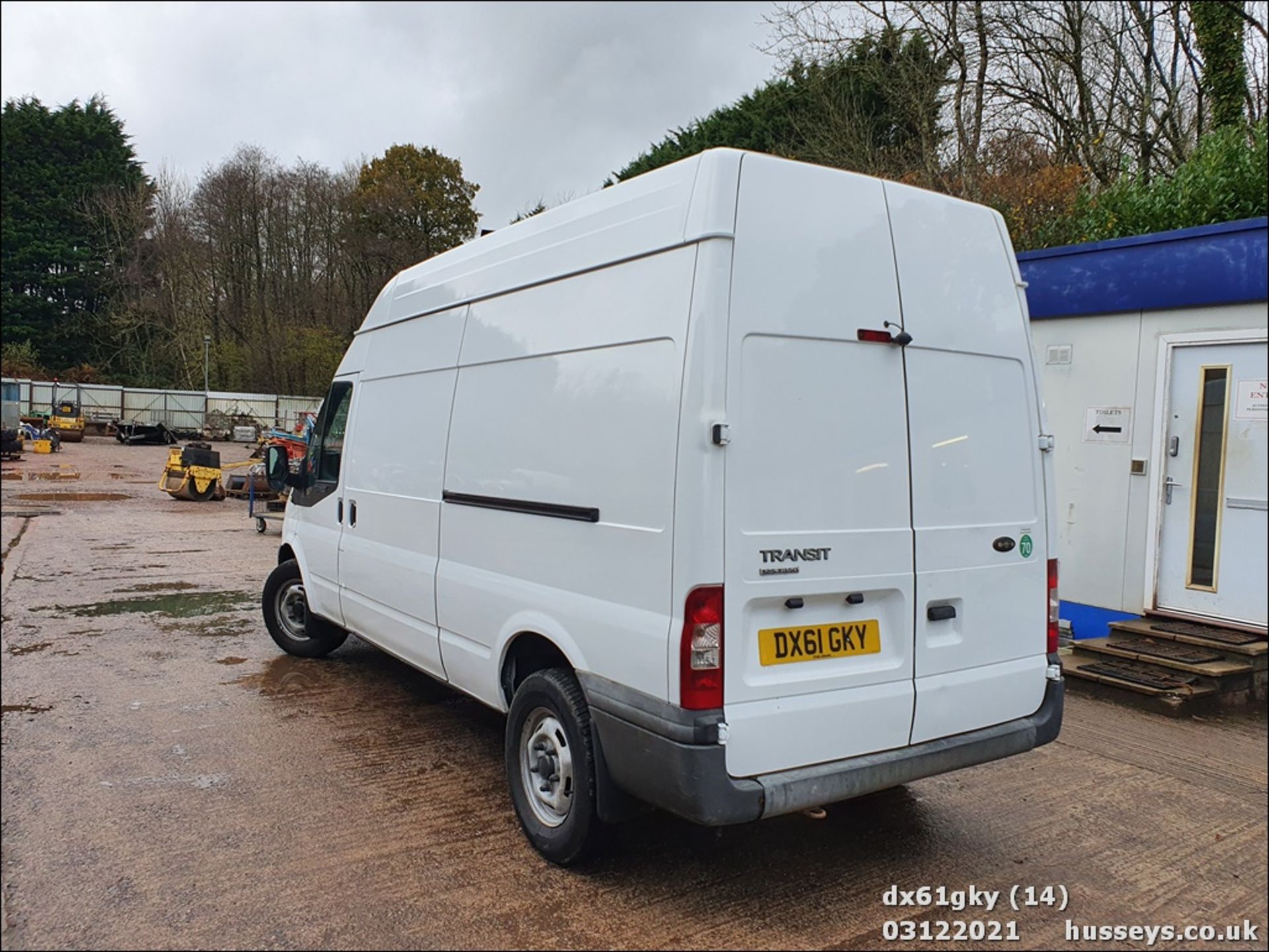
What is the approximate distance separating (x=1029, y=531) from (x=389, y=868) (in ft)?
9.37

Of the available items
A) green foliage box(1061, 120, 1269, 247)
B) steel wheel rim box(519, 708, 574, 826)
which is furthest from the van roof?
green foliage box(1061, 120, 1269, 247)

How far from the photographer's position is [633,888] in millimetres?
3258

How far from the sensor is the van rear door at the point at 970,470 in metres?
3.28

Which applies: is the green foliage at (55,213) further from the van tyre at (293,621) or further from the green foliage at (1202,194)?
the green foliage at (1202,194)

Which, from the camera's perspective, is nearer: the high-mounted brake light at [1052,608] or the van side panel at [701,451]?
the van side panel at [701,451]

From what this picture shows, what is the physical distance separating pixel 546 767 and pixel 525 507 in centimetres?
105

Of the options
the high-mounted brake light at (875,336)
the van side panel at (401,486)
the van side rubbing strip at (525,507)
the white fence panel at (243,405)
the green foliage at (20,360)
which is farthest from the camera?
the white fence panel at (243,405)

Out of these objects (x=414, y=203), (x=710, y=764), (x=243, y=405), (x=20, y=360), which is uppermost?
(x=414, y=203)

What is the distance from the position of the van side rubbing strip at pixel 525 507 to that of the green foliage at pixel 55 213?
105 ft

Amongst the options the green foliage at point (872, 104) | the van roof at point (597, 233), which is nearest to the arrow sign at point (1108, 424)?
the van roof at point (597, 233)

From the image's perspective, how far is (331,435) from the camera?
18.9ft

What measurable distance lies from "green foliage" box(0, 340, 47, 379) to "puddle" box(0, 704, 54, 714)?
4000cm

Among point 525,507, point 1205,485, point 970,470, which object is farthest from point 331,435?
point 1205,485

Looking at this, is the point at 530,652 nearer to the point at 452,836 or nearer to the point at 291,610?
the point at 452,836
